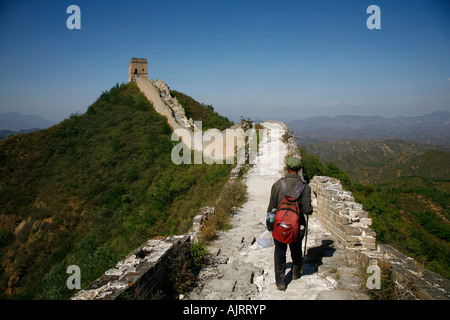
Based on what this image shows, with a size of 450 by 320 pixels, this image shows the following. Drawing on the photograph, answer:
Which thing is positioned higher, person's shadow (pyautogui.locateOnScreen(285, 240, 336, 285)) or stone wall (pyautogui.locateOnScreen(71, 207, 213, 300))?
stone wall (pyautogui.locateOnScreen(71, 207, 213, 300))

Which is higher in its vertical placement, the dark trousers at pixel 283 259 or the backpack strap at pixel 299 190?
the backpack strap at pixel 299 190

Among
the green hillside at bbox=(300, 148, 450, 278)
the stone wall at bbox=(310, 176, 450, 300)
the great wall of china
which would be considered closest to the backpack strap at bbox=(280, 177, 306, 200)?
the great wall of china

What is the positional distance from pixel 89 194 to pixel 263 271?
16.2 m

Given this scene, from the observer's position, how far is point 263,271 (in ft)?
13.2

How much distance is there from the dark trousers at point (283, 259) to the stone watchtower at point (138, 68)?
3006 cm

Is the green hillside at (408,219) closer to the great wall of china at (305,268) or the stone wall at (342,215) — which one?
the stone wall at (342,215)

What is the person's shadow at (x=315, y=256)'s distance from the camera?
A: 3924mm

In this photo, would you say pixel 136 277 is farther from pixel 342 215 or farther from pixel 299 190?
pixel 342 215

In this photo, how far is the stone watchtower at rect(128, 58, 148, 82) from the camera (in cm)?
2964

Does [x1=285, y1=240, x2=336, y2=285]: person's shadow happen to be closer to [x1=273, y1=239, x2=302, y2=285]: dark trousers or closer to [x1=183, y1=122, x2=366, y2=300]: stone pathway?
[x1=183, y1=122, x2=366, y2=300]: stone pathway

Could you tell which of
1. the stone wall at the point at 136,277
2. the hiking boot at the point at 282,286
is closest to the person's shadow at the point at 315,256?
the hiking boot at the point at 282,286

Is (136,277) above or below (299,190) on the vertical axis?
below

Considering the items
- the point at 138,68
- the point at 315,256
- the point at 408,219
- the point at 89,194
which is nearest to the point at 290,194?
the point at 315,256

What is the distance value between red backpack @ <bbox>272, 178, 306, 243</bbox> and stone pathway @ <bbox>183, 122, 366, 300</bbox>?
0.84 m
